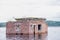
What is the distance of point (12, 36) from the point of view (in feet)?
8.21

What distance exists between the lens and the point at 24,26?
2535 millimetres

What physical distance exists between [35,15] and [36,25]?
0.55 ft

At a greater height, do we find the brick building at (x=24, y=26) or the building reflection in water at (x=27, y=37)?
the brick building at (x=24, y=26)

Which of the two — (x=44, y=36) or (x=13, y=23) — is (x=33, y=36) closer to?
(x=44, y=36)

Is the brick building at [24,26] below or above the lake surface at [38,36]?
above

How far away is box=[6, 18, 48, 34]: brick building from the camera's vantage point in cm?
253

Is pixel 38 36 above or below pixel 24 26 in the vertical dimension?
below

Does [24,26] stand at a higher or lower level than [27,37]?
higher

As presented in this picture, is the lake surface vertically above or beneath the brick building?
beneath

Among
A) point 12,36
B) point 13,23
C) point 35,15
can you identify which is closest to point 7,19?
point 13,23

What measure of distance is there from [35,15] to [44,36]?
0.34m

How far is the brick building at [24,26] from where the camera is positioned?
2.53m

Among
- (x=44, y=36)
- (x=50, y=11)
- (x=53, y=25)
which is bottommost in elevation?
(x=44, y=36)

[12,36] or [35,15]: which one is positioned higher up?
[35,15]
